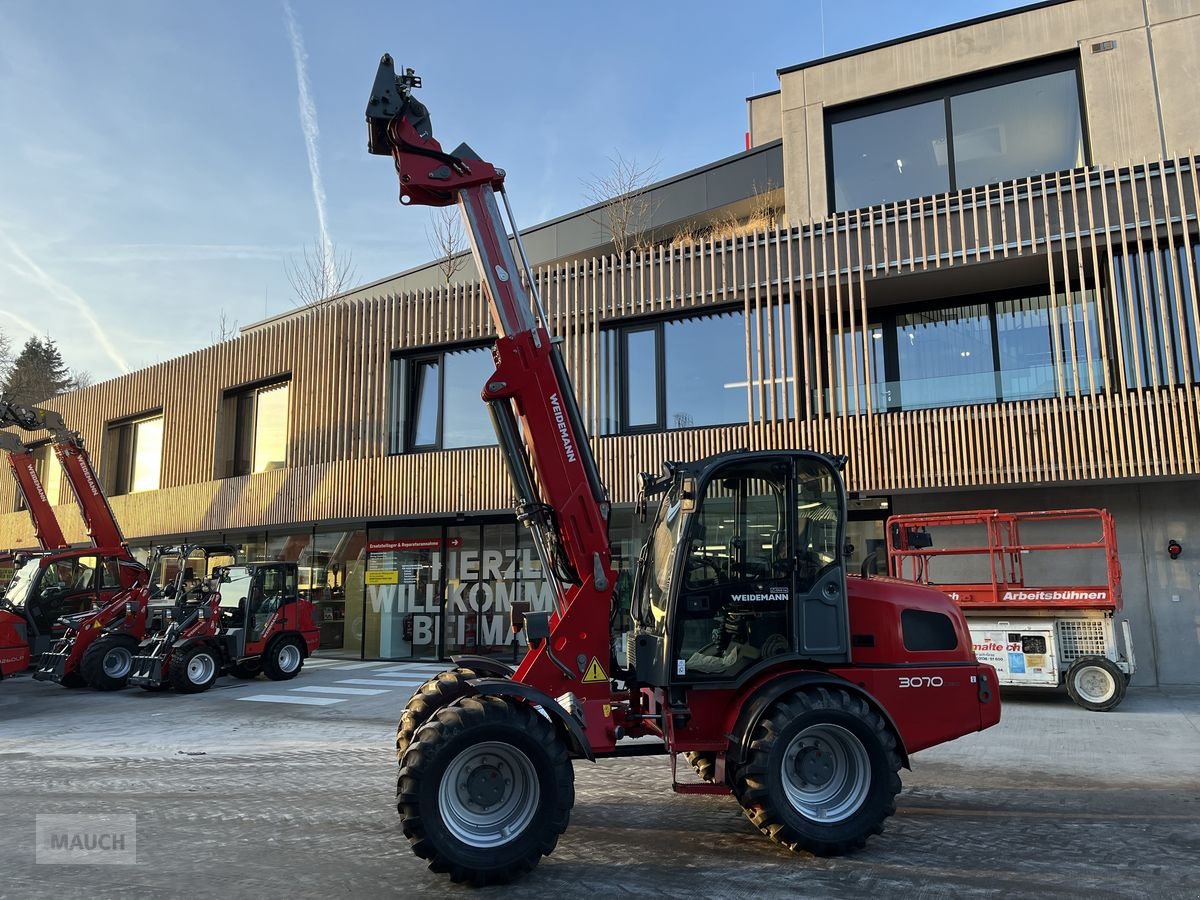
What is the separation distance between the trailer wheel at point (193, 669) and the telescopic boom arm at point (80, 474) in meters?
4.50

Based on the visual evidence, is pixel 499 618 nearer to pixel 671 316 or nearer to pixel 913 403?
pixel 671 316

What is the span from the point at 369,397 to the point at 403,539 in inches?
116

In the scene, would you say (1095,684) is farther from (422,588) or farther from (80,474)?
(80,474)

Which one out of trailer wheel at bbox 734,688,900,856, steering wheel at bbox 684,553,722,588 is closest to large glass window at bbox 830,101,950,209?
steering wheel at bbox 684,553,722,588

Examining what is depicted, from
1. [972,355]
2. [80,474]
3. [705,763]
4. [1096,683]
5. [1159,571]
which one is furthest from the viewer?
[80,474]

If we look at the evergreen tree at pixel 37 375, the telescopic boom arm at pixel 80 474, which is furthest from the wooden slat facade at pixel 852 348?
the evergreen tree at pixel 37 375

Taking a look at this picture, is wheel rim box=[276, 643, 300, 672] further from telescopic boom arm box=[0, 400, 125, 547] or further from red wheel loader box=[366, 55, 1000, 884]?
red wheel loader box=[366, 55, 1000, 884]

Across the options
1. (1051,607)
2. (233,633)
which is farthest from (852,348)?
(233,633)

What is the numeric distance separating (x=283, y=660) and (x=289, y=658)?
133 millimetres

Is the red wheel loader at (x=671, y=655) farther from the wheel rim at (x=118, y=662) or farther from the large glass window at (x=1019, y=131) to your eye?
the wheel rim at (x=118, y=662)

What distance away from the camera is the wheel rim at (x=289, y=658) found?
47.9 feet

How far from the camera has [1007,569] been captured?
12219mm

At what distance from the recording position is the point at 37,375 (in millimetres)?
50250

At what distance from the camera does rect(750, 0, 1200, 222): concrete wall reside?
1222 centimetres
